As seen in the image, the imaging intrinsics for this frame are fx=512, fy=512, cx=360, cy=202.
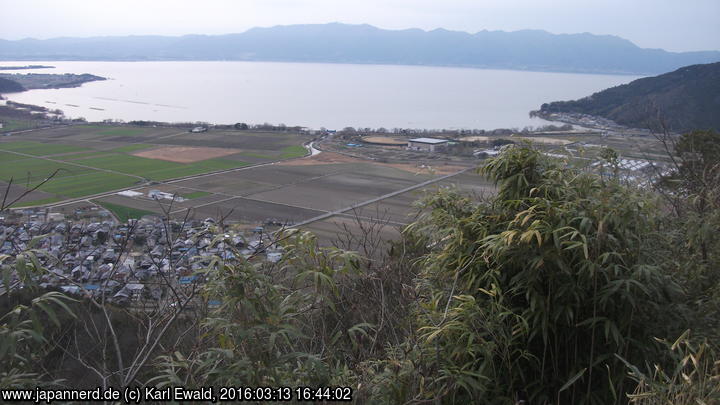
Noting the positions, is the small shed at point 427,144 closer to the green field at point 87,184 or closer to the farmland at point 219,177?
the farmland at point 219,177

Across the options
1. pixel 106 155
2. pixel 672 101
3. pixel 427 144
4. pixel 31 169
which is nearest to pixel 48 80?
pixel 106 155

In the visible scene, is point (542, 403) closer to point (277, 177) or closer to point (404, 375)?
point (404, 375)

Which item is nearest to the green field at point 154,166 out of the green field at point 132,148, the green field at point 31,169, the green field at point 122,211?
the green field at point 31,169

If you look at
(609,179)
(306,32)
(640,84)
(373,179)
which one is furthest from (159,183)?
(306,32)

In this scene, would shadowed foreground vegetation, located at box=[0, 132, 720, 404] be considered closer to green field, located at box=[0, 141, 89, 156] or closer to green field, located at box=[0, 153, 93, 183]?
green field, located at box=[0, 153, 93, 183]

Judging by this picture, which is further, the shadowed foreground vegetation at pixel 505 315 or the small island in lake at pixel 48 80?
the small island in lake at pixel 48 80
